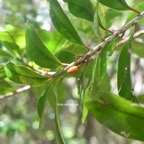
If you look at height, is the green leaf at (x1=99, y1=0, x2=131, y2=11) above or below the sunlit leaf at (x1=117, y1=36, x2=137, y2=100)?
above

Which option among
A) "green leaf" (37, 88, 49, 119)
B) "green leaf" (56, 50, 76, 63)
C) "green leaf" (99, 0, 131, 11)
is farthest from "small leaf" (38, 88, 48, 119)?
"green leaf" (99, 0, 131, 11)

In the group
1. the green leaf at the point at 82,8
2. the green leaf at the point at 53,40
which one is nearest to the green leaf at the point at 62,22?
the green leaf at the point at 82,8

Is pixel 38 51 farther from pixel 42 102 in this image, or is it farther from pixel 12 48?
pixel 12 48

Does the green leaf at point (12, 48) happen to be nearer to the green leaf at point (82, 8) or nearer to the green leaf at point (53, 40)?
the green leaf at point (53, 40)

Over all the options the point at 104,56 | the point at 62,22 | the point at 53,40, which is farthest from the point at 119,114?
the point at 53,40

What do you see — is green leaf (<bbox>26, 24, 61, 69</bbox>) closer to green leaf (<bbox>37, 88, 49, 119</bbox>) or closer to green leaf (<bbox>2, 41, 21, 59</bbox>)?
green leaf (<bbox>37, 88, 49, 119</bbox>)

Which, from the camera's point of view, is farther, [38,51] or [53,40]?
[53,40]

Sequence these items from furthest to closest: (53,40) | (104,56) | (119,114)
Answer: (53,40) < (104,56) < (119,114)
